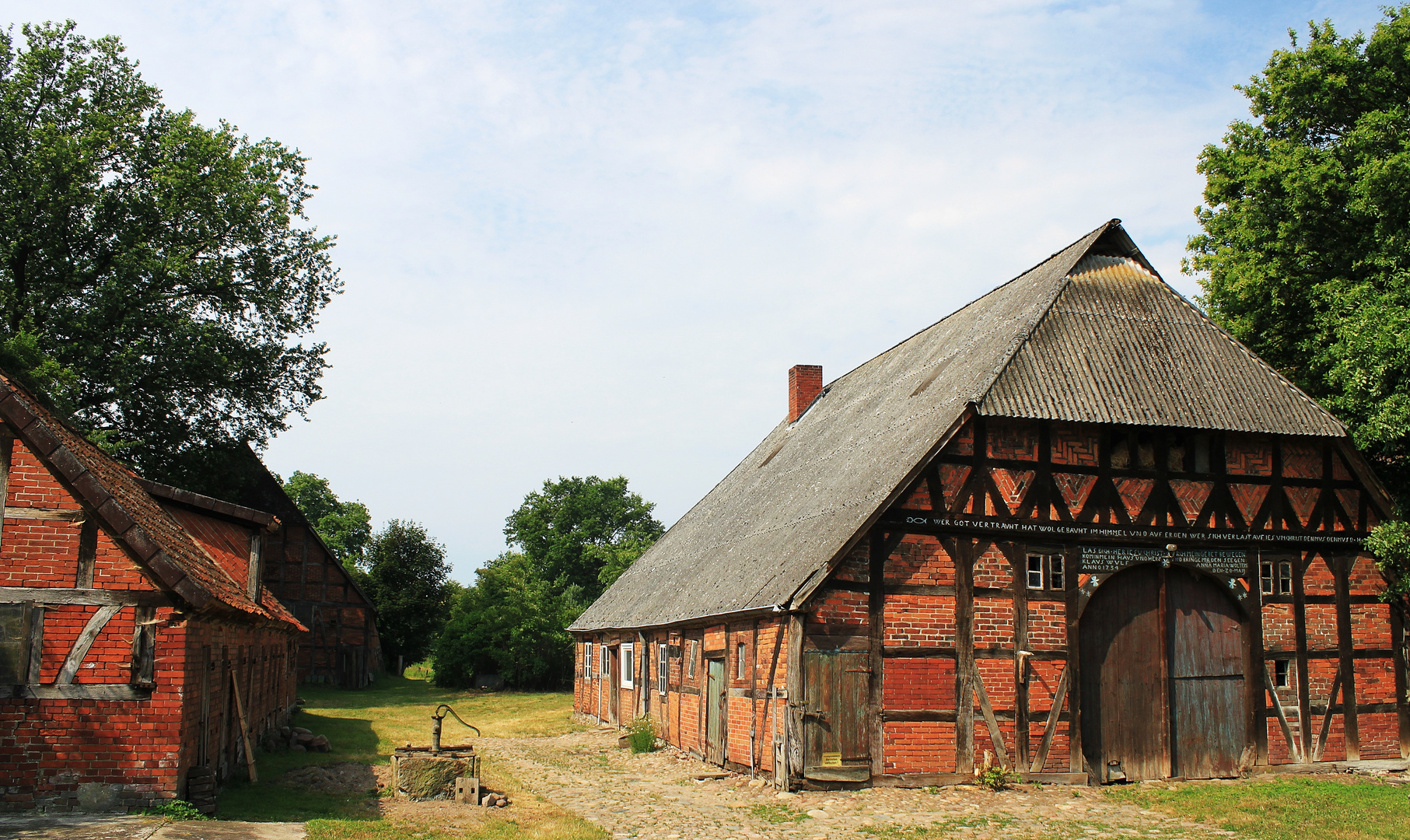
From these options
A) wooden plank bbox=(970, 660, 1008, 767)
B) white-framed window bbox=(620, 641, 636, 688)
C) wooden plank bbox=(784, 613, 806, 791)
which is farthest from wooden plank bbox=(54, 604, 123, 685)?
white-framed window bbox=(620, 641, 636, 688)

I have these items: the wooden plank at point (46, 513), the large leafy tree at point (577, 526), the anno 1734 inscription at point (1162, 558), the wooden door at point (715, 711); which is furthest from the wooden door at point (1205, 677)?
the large leafy tree at point (577, 526)

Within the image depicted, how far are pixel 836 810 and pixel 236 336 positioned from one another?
25630 millimetres

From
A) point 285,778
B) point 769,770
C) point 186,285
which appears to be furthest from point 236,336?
point 769,770

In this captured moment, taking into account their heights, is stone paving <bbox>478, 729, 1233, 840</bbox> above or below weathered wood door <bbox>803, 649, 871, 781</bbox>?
below

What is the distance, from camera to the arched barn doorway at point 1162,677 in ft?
52.5

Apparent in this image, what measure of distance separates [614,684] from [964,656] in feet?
41.8

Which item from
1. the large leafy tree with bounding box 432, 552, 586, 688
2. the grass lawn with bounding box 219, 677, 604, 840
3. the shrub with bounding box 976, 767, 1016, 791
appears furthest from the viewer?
the large leafy tree with bounding box 432, 552, 586, 688

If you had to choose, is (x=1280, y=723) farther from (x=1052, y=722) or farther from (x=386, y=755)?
(x=386, y=755)

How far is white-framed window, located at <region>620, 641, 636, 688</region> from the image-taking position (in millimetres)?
24250

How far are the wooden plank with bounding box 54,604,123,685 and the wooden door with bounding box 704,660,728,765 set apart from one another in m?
9.29

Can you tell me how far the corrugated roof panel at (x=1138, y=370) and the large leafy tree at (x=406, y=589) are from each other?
3589 centimetres

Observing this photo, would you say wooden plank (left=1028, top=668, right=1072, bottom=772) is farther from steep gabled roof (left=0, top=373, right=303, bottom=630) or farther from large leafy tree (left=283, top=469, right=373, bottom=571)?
large leafy tree (left=283, top=469, right=373, bottom=571)

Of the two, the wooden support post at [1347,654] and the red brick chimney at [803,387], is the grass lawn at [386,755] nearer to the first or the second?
the red brick chimney at [803,387]

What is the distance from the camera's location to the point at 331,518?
74.7 m
